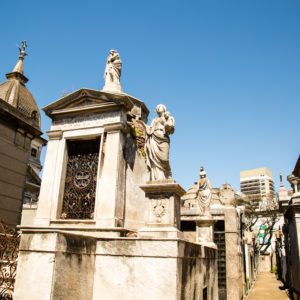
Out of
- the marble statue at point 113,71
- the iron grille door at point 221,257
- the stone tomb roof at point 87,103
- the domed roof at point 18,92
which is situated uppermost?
the domed roof at point 18,92

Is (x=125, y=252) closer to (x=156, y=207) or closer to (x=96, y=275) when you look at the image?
(x=96, y=275)

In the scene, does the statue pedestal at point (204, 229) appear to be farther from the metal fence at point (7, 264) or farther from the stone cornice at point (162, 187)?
the metal fence at point (7, 264)

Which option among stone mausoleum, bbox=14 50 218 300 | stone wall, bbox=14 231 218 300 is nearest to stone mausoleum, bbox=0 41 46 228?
stone mausoleum, bbox=14 50 218 300

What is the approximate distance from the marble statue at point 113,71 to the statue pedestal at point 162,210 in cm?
511

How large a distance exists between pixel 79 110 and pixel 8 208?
11.6ft

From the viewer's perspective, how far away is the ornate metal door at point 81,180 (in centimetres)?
888

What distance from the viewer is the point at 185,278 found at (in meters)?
5.91

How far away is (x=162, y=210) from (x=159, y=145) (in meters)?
1.45

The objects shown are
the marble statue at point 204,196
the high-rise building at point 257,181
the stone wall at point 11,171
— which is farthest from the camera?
the high-rise building at point 257,181

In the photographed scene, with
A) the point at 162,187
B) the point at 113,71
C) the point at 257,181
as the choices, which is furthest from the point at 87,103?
the point at 257,181

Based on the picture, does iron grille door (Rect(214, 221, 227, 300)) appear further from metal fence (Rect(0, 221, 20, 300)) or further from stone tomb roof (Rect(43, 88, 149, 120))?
metal fence (Rect(0, 221, 20, 300))

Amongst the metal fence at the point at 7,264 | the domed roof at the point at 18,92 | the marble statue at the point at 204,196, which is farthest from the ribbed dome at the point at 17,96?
the metal fence at the point at 7,264

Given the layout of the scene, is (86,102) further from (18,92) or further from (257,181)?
(257,181)

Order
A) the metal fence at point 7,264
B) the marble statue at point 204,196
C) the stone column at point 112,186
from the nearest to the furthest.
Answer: the metal fence at point 7,264, the stone column at point 112,186, the marble statue at point 204,196
